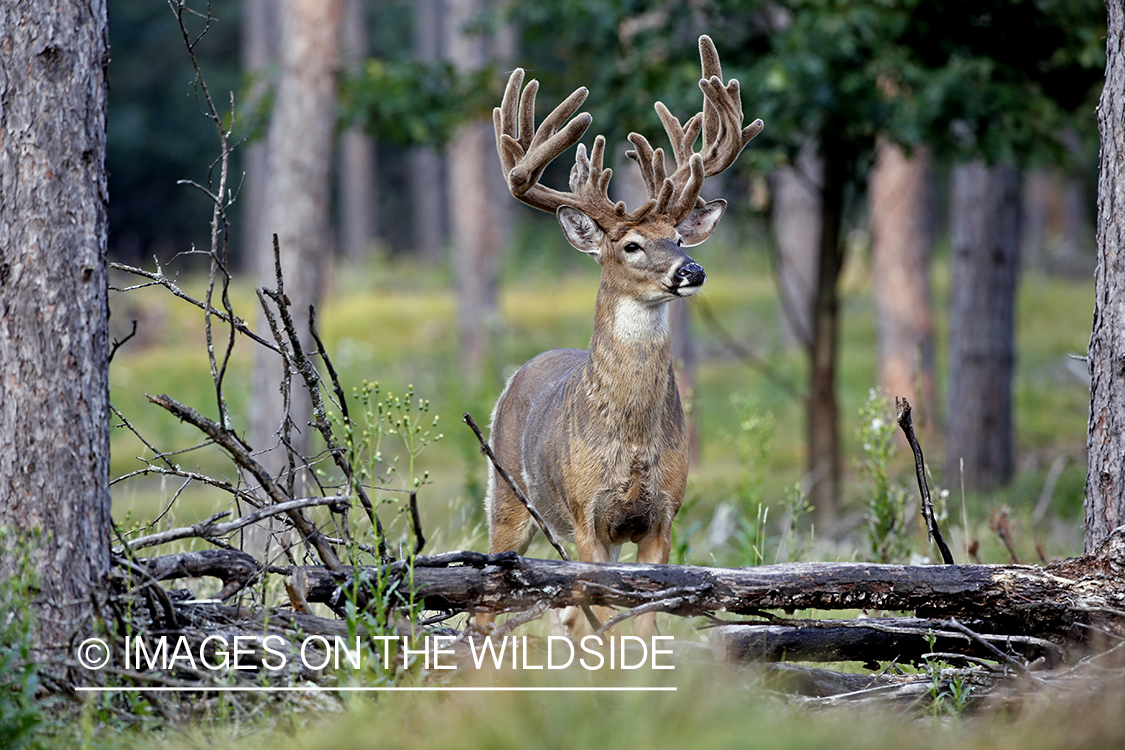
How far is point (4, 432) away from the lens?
360cm

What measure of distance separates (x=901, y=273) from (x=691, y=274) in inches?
453

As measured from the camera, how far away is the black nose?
16.0ft

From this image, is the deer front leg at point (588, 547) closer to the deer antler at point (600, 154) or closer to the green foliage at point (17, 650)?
the deer antler at point (600, 154)

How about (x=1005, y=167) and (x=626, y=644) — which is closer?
(x=626, y=644)

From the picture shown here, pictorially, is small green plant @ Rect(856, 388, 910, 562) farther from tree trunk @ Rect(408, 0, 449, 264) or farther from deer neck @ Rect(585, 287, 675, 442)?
tree trunk @ Rect(408, 0, 449, 264)

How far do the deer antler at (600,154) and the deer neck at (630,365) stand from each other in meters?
0.47

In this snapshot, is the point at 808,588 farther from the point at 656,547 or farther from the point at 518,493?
the point at 518,493

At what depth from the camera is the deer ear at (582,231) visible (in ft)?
17.5

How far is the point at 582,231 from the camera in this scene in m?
5.37

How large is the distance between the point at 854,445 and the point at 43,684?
38.6 feet

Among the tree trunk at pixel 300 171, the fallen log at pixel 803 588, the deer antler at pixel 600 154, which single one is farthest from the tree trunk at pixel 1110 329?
the tree trunk at pixel 300 171

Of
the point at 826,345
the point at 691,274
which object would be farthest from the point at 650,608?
the point at 826,345

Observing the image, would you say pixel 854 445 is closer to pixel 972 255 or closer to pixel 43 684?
pixel 972 255

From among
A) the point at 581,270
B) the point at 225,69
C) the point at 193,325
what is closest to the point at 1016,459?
the point at 193,325
